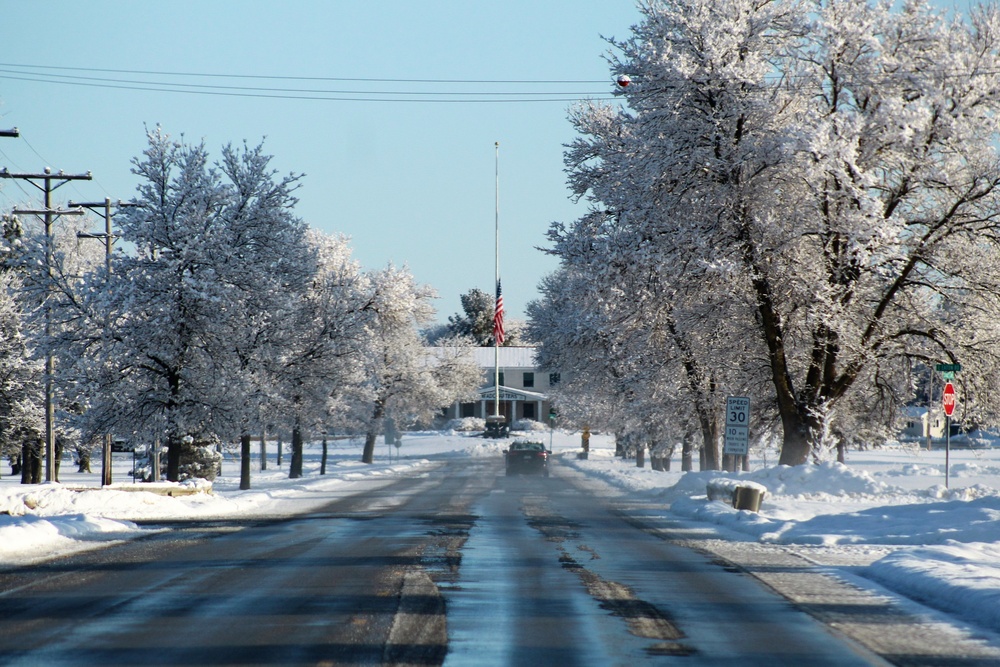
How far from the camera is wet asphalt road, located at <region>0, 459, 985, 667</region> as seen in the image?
7.81 metres

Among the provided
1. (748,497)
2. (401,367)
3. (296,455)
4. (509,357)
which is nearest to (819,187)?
(748,497)

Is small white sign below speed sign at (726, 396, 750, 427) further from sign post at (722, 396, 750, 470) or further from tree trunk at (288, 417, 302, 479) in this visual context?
tree trunk at (288, 417, 302, 479)

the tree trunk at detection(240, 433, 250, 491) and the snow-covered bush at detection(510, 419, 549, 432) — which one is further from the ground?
the tree trunk at detection(240, 433, 250, 491)

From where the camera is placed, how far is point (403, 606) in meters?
9.86

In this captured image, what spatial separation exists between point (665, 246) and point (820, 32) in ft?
21.7

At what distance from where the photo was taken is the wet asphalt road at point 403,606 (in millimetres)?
7809

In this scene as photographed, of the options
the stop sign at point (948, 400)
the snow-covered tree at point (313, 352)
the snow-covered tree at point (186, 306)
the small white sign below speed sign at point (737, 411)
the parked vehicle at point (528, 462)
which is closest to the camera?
the small white sign below speed sign at point (737, 411)

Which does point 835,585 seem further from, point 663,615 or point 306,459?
point 306,459

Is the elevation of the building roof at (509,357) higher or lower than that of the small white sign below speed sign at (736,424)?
higher

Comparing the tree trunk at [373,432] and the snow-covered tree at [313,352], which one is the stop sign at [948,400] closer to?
the snow-covered tree at [313,352]

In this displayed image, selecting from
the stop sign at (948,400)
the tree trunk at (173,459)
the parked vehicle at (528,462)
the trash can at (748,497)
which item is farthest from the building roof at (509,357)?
the trash can at (748,497)

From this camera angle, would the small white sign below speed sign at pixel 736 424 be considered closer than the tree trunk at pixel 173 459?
Yes

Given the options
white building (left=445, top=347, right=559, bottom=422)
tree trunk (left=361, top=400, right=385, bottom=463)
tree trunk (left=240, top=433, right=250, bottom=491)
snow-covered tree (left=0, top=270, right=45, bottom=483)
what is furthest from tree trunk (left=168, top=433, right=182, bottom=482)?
white building (left=445, top=347, right=559, bottom=422)

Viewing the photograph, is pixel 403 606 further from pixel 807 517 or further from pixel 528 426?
pixel 528 426
